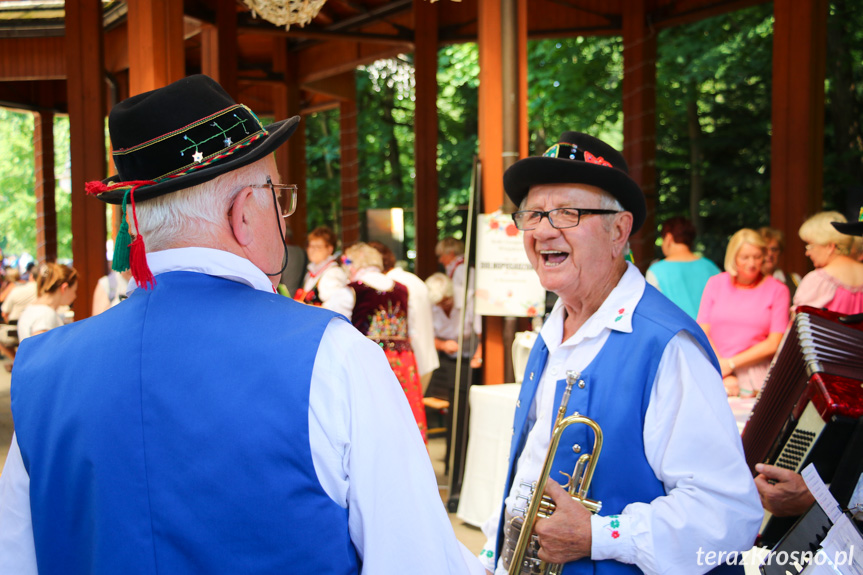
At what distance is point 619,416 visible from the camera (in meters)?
1.80

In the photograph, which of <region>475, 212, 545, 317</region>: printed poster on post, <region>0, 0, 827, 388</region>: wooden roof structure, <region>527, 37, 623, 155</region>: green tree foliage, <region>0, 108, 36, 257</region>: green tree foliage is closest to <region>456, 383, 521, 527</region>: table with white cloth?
<region>475, 212, 545, 317</region>: printed poster on post

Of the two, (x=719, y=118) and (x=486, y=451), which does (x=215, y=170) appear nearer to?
(x=486, y=451)

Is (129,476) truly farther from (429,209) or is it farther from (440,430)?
(429,209)

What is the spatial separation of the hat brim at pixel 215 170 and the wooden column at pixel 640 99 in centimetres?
952

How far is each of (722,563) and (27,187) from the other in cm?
3997

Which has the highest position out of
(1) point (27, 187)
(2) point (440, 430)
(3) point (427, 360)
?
(1) point (27, 187)

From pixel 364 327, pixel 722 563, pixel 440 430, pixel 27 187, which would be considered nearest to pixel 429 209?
pixel 440 430

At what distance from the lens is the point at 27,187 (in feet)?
117

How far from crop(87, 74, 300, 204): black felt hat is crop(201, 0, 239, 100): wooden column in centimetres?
973

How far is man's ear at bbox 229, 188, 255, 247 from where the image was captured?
127 cm

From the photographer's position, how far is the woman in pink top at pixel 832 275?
4.70 metres

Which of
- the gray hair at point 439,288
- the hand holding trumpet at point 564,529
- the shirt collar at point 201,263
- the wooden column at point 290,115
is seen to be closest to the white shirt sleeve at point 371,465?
the shirt collar at point 201,263

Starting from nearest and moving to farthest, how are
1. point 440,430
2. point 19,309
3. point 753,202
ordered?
1. point 440,430
2. point 19,309
3. point 753,202

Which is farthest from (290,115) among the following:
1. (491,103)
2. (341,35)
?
(491,103)
